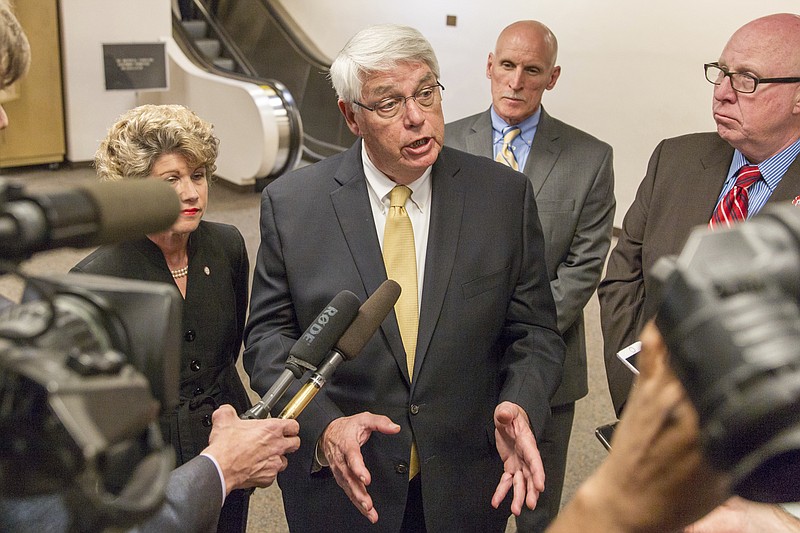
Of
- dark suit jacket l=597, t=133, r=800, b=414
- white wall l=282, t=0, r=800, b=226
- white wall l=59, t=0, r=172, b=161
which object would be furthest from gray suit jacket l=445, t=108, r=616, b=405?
white wall l=59, t=0, r=172, b=161

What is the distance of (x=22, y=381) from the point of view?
0.69 meters

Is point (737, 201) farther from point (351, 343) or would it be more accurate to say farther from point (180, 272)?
point (180, 272)

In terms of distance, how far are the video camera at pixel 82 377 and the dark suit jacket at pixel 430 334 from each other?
4.33 ft

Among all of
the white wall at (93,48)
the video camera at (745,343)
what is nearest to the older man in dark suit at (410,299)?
the video camera at (745,343)

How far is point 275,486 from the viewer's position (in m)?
3.85

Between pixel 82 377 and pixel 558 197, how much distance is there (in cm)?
258

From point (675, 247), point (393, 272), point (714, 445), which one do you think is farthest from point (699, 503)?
point (675, 247)

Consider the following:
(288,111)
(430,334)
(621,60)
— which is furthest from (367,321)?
(288,111)

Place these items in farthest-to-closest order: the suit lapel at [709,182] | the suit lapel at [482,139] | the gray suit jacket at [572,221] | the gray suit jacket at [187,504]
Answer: the suit lapel at [482,139] → the gray suit jacket at [572,221] → the suit lapel at [709,182] → the gray suit jacket at [187,504]

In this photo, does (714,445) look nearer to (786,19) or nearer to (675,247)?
(675,247)

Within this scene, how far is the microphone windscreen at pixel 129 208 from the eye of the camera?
750 millimetres

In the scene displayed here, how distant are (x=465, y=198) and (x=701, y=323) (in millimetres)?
1669

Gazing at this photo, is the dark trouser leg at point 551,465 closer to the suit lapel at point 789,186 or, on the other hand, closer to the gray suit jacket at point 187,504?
the suit lapel at point 789,186

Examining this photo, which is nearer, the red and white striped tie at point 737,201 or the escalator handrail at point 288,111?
the red and white striped tie at point 737,201
